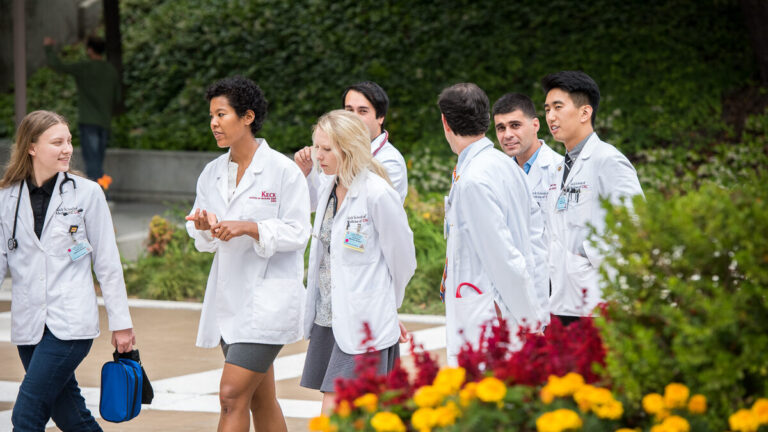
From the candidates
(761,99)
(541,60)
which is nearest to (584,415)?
(761,99)

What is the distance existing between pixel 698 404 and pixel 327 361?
7.93 feet

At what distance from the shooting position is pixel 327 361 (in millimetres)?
5141

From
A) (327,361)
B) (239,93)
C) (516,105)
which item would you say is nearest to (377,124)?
(516,105)

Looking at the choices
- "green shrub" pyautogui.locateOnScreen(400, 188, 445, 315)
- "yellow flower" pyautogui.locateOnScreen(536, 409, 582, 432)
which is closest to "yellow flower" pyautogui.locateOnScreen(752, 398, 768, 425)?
"yellow flower" pyautogui.locateOnScreen(536, 409, 582, 432)

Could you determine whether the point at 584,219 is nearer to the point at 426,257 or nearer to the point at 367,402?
the point at 367,402

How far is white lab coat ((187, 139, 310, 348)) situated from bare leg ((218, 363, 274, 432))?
16 cm

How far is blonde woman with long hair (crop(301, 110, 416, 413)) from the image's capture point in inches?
193

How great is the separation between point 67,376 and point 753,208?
3.23m

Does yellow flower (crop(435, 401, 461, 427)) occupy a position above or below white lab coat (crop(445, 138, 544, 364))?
below

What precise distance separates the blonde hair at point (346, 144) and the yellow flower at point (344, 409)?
6.23 ft

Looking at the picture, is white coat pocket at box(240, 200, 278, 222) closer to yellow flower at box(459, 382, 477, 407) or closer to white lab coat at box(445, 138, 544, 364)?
A: white lab coat at box(445, 138, 544, 364)

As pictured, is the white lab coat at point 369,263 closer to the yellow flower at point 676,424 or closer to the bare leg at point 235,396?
the bare leg at point 235,396

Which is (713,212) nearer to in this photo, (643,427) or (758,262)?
(758,262)

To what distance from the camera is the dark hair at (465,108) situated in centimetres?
496
